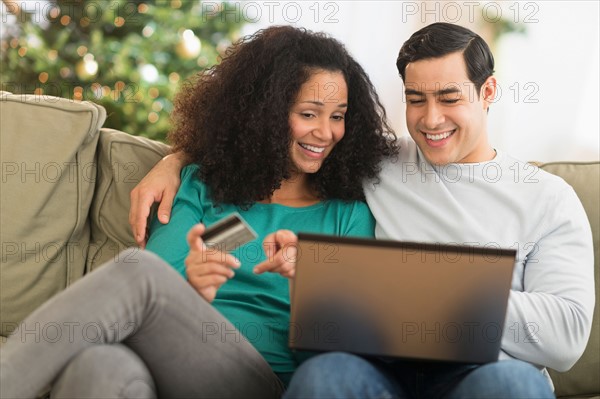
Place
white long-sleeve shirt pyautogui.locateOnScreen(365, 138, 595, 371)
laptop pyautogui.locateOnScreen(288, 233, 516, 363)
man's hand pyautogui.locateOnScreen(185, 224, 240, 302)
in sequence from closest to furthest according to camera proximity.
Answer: laptop pyautogui.locateOnScreen(288, 233, 516, 363), man's hand pyautogui.locateOnScreen(185, 224, 240, 302), white long-sleeve shirt pyautogui.locateOnScreen(365, 138, 595, 371)

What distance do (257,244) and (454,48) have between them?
0.59 m

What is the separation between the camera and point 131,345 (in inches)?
53.4

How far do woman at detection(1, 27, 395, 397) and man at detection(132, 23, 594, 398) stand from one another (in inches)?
4.7

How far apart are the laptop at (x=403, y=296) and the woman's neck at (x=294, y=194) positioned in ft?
1.89

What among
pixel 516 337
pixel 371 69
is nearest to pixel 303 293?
pixel 516 337

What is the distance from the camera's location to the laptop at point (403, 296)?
1209 millimetres

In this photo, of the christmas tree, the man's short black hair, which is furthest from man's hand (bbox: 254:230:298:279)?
the christmas tree

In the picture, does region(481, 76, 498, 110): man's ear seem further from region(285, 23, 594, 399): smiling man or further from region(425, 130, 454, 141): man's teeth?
region(425, 130, 454, 141): man's teeth

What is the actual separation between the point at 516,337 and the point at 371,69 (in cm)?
200

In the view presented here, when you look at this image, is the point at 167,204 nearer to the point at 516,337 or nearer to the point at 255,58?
the point at 255,58

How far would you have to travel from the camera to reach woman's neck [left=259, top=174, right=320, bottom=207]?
1.81 metres

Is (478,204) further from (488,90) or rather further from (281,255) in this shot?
(281,255)

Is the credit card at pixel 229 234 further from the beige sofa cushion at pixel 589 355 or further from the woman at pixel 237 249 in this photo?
the beige sofa cushion at pixel 589 355

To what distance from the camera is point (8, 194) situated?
71.5 inches
